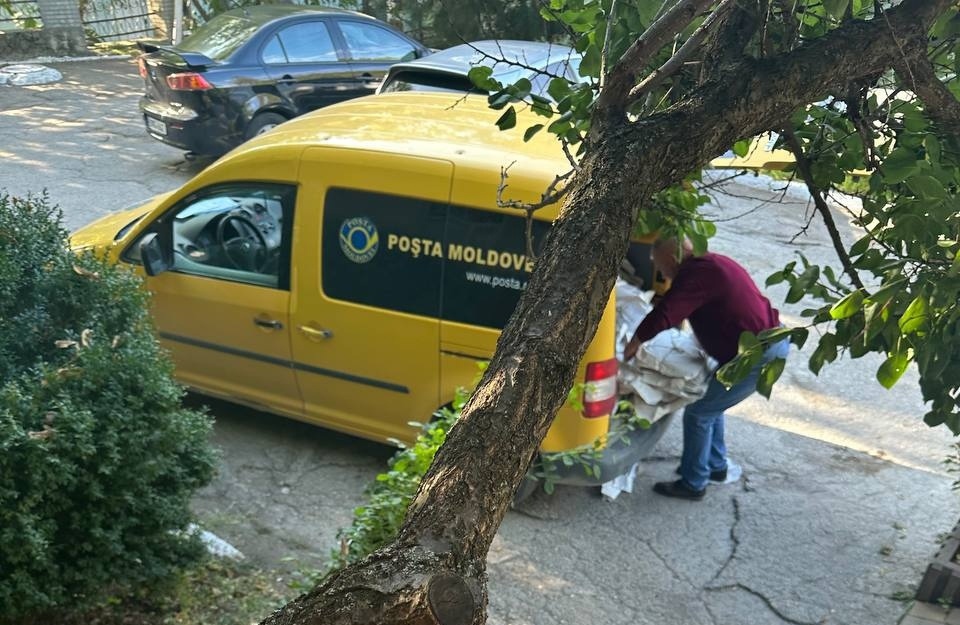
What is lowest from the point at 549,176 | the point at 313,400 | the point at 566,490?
the point at 566,490

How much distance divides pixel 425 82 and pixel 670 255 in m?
4.28

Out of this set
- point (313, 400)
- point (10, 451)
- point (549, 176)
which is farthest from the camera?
point (313, 400)

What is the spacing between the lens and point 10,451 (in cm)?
304

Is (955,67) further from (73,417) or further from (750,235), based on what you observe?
(750,235)

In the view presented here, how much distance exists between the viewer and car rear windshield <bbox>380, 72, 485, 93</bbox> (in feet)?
27.0

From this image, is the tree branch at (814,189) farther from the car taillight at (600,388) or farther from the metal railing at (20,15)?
the metal railing at (20,15)

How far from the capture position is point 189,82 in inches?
392

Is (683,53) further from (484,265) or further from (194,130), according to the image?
(194,130)

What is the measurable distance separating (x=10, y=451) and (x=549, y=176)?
2592 mm

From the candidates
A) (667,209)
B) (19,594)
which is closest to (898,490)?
(667,209)

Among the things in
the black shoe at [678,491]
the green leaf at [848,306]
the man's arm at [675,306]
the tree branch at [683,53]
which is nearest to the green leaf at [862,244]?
the green leaf at [848,306]

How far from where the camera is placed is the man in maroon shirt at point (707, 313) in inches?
187

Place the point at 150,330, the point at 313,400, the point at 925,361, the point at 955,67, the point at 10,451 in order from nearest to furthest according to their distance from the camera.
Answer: the point at 925,361, the point at 955,67, the point at 10,451, the point at 150,330, the point at 313,400

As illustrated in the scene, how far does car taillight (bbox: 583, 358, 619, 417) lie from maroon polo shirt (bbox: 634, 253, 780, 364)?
13.4 inches
